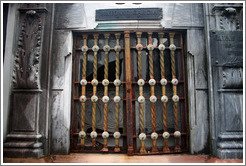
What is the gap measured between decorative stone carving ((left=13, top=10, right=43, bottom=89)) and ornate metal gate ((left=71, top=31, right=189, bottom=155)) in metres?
0.66

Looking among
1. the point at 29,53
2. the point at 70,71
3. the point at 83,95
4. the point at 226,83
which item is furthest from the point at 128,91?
the point at 29,53

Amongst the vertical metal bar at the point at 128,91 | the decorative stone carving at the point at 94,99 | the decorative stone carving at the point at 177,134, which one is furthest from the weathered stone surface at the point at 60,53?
the decorative stone carving at the point at 177,134

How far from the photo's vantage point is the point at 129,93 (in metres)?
3.30

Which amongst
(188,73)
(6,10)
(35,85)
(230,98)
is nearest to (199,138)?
(230,98)

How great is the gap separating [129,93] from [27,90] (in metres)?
1.78

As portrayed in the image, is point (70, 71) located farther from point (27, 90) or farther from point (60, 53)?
point (27, 90)

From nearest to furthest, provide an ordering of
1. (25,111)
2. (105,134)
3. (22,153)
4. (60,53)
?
(22,153)
(25,111)
(105,134)
(60,53)

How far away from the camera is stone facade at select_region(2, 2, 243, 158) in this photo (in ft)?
10.00

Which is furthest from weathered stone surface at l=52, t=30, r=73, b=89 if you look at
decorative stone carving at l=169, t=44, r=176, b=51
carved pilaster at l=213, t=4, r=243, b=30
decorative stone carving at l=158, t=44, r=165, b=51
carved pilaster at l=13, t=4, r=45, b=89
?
carved pilaster at l=213, t=4, r=243, b=30

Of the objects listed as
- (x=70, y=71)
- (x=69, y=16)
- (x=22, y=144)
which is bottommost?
(x=22, y=144)

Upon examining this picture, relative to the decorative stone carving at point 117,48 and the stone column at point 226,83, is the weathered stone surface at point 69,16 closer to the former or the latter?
the decorative stone carving at point 117,48

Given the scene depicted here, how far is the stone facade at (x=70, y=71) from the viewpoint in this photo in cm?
305

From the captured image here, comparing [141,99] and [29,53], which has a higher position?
[29,53]

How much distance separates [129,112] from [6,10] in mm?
2946
